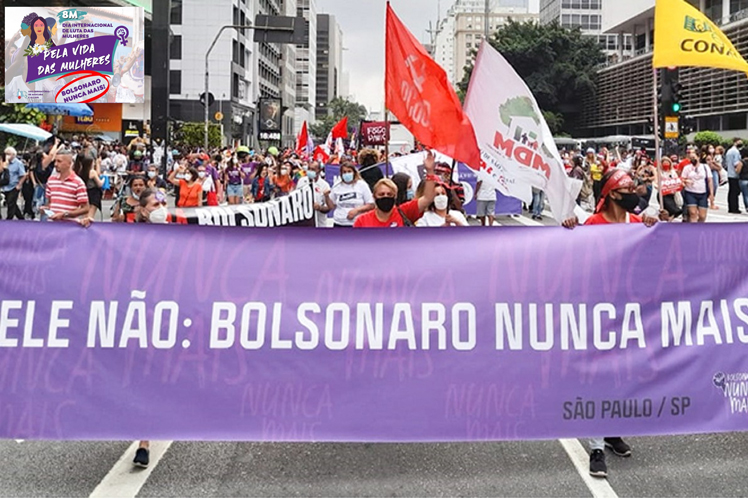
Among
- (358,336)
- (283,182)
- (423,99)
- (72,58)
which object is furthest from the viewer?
(72,58)

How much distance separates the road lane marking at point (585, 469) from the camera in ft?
14.4

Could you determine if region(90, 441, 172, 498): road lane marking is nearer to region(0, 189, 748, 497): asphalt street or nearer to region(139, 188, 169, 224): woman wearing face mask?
region(0, 189, 748, 497): asphalt street

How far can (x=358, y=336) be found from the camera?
452cm

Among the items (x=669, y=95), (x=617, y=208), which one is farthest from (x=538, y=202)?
(x=617, y=208)

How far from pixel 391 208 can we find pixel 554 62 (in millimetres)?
78644

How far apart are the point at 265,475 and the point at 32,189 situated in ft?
47.6

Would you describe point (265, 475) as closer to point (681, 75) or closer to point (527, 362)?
point (527, 362)

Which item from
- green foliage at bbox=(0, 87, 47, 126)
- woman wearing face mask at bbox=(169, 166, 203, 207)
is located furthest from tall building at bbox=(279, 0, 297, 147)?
woman wearing face mask at bbox=(169, 166, 203, 207)

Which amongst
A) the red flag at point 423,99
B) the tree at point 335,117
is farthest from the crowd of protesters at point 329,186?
the tree at point 335,117

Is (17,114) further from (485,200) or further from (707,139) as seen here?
(707,139)

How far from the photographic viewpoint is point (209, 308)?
450 cm

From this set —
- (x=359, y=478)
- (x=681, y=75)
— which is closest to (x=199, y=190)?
(x=359, y=478)

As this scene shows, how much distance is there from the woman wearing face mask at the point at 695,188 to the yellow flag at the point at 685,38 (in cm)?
1077
